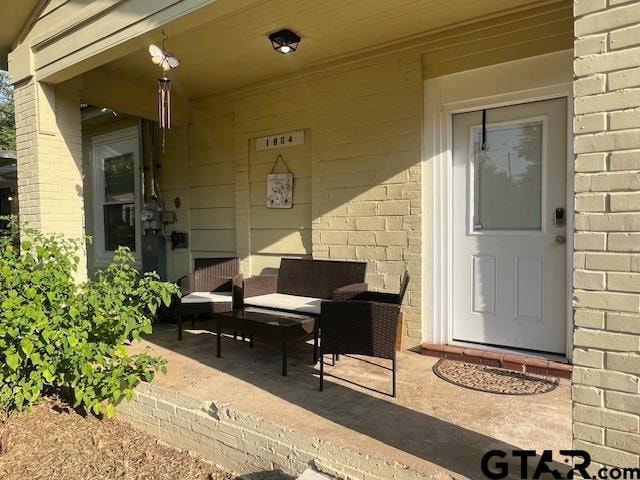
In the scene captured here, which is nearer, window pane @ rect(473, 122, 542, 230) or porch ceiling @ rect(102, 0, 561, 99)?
porch ceiling @ rect(102, 0, 561, 99)

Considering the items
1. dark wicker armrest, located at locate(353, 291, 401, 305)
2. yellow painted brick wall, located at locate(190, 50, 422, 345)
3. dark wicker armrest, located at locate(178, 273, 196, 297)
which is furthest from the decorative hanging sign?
dark wicker armrest, located at locate(353, 291, 401, 305)

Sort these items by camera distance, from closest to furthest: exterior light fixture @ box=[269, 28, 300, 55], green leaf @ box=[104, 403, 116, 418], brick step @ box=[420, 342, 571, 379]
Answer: green leaf @ box=[104, 403, 116, 418] < brick step @ box=[420, 342, 571, 379] < exterior light fixture @ box=[269, 28, 300, 55]

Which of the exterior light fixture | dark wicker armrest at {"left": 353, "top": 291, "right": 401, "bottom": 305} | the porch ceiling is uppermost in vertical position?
the porch ceiling

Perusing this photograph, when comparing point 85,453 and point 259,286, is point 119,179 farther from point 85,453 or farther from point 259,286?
point 85,453

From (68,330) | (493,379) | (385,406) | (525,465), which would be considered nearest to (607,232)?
(525,465)

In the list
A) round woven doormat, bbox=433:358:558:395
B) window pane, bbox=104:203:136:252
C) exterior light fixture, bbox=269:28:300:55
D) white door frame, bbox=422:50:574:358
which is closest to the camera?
round woven doormat, bbox=433:358:558:395

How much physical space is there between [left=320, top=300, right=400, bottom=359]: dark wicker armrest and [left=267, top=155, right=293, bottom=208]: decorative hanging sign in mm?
1954

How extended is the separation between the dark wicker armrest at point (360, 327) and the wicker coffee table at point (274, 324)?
316 mm

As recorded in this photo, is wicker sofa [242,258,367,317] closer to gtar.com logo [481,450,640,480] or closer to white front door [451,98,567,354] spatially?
white front door [451,98,567,354]

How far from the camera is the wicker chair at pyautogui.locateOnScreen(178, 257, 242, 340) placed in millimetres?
4129

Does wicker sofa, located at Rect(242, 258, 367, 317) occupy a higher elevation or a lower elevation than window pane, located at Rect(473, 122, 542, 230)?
lower

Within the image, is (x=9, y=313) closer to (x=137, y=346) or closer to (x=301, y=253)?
(x=137, y=346)

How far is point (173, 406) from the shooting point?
2.56 meters

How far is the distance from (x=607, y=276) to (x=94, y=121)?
701 cm
